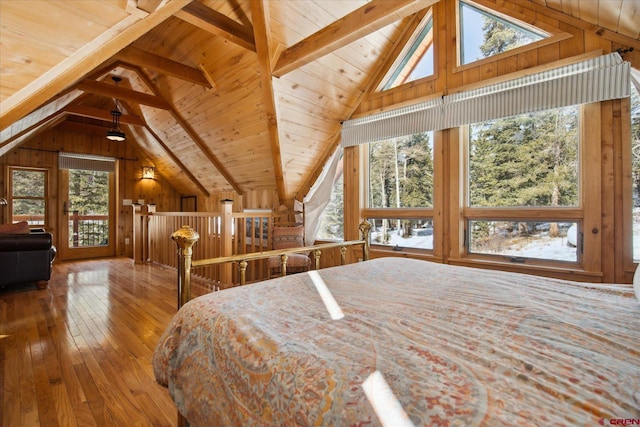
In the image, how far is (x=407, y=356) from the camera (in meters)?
0.76

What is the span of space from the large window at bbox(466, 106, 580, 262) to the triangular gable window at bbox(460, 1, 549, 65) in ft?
2.30

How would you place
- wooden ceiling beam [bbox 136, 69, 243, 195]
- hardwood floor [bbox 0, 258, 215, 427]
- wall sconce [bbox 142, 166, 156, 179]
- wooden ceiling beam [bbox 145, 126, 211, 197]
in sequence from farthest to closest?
wall sconce [bbox 142, 166, 156, 179] < wooden ceiling beam [bbox 145, 126, 211, 197] < wooden ceiling beam [bbox 136, 69, 243, 195] < hardwood floor [bbox 0, 258, 215, 427]

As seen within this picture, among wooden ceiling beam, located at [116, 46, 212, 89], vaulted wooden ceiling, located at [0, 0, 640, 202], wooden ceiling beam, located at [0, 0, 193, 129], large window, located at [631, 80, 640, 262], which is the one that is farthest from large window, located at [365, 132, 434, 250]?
wooden ceiling beam, located at [0, 0, 193, 129]

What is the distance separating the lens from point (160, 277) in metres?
4.49

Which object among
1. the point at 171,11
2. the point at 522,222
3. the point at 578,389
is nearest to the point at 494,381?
the point at 578,389

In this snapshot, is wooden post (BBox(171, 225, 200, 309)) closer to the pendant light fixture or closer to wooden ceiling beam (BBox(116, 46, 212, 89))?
wooden ceiling beam (BBox(116, 46, 212, 89))

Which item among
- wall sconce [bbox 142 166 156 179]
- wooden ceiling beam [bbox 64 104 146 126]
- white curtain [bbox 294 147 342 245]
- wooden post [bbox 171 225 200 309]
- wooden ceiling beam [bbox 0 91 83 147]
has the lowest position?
wooden post [bbox 171 225 200 309]

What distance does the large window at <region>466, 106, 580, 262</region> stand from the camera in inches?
103

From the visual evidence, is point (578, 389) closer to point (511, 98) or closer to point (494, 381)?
point (494, 381)

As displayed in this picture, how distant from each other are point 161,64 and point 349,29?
245 centimetres

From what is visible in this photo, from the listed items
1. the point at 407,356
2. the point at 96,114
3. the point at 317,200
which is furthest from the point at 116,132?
the point at 407,356

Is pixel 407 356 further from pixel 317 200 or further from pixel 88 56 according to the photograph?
pixel 317 200

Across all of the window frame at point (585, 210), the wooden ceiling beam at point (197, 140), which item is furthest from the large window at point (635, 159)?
the wooden ceiling beam at point (197, 140)

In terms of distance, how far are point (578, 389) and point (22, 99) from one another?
10.7 feet
